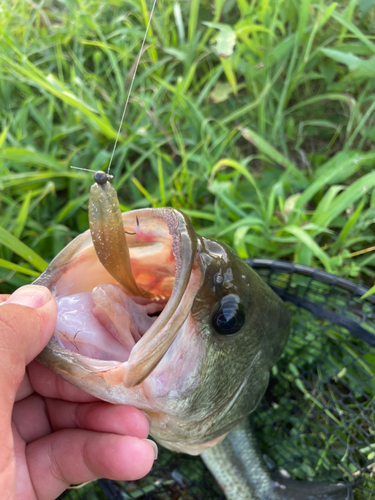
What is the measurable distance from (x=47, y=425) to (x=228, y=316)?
2.97 feet

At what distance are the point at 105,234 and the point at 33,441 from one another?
36.9 inches

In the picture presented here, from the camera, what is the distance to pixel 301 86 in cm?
270

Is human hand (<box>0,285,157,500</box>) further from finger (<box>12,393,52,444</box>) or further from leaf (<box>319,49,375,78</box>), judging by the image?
leaf (<box>319,49,375,78</box>)

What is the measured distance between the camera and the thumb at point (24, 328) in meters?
1.03

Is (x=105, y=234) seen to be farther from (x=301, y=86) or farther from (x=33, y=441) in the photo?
(x=301, y=86)

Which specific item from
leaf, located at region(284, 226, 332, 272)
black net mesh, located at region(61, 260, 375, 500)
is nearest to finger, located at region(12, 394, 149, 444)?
black net mesh, located at region(61, 260, 375, 500)

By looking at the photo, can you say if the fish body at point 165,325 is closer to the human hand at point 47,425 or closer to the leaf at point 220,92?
the human hand at point 47,425

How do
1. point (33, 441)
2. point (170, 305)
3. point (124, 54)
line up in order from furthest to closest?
point (124, 54)
point (33, 441)
point (170, 305)

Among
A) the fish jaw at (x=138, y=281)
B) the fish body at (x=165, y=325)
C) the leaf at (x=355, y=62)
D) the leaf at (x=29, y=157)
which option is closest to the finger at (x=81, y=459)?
the fish body at (x=165, y=325)

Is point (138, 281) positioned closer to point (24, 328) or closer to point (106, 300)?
point (106, 300)

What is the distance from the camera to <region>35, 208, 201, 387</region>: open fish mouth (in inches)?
39.6

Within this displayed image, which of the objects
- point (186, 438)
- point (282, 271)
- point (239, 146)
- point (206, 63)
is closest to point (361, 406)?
point (282, 271)

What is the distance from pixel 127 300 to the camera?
1.28 metres

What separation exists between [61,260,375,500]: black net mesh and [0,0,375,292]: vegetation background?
0.63ft
